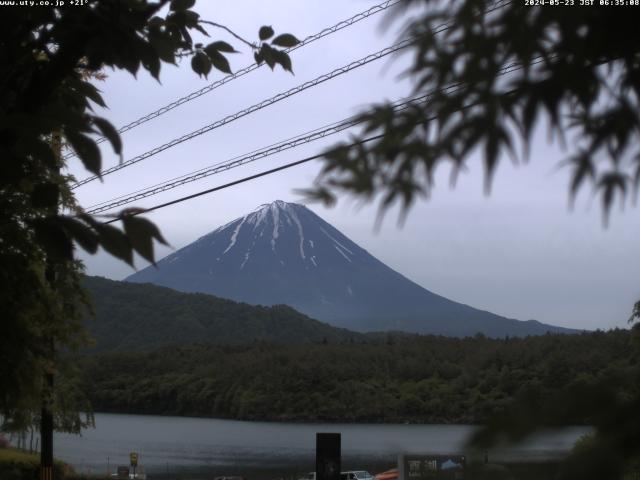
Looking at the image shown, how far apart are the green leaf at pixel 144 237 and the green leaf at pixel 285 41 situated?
1421mm

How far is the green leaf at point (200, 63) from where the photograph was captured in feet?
11.4

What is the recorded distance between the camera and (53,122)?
2381 mm

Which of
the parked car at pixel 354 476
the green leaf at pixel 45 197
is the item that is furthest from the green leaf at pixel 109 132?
the parked car at pixel 354 476

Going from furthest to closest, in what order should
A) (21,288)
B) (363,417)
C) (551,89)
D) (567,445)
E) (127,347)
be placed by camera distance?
(127,347), (363,417), (21,288), (551,89), (567,445)

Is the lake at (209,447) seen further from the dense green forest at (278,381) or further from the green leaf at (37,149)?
the green leaf at (37,149)

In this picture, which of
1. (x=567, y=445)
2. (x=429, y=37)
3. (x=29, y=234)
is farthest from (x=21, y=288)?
Result: (x=567, y=445)

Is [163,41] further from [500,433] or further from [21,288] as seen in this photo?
[500,433]

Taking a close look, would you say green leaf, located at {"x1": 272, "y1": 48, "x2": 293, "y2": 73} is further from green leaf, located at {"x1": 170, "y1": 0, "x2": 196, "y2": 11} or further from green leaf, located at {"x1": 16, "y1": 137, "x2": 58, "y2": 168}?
green leaf, located at {"x1": 16, "y1": 137, "x2": 58, "y2": 168}

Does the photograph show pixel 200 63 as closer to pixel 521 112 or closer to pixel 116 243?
pixel 116 243

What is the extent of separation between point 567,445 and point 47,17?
2.34 metres

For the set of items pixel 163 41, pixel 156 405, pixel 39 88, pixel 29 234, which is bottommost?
pixel 156 405

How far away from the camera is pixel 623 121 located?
139cm

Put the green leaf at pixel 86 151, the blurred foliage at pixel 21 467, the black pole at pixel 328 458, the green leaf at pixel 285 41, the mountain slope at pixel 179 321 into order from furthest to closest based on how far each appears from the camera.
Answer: the mountain slope at pixel 179 321 → the black pole at pixel 328 458 → the blurred foliage at pixel 21 467 → the green leaf at pixel 285 41 → the green leaf at pixel 86 151

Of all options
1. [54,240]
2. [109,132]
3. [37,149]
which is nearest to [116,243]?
[54,240]
